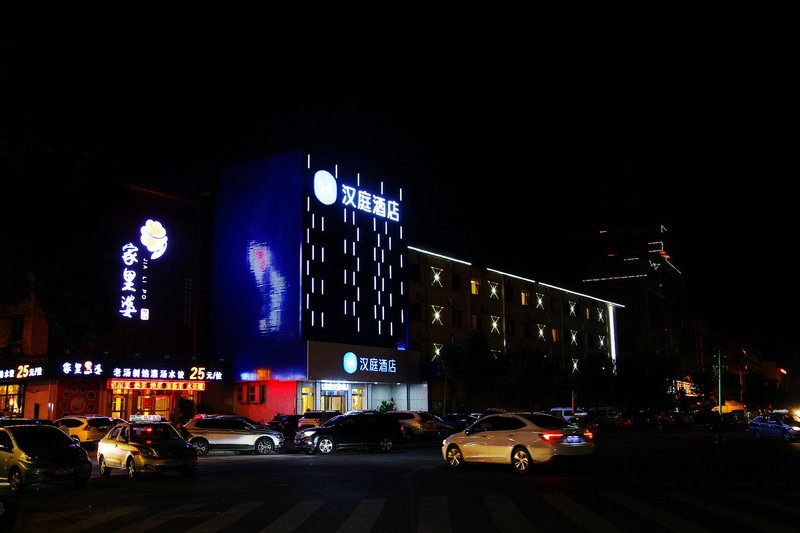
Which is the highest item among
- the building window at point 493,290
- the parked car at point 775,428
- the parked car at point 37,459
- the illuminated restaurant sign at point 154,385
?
the building window at point 493,290

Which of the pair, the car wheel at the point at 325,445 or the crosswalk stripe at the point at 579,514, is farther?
the car wheel at the point at 325,445

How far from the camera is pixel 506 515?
1161 cm

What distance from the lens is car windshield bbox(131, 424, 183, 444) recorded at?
19297 millimetres

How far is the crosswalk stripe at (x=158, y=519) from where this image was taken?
1105 cm

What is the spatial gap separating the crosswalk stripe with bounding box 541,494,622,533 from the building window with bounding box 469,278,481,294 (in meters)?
51.3

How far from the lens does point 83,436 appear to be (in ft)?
102

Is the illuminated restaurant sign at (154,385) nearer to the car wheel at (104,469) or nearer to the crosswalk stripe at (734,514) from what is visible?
the car wheel at (104,469)

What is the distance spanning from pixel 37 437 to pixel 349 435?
1377 centimetres

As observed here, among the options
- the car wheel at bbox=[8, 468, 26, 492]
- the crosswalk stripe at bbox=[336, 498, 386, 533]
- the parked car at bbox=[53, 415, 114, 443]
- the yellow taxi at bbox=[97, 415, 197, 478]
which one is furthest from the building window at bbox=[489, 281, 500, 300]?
the crosswalk stripe at bbox=[336, 498, 386, 533]

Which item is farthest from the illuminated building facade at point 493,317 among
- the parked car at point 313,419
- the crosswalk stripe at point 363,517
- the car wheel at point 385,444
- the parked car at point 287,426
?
the crosswalk stripe at point 363,517

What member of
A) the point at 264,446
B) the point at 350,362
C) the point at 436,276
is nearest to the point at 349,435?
the point at 264,446

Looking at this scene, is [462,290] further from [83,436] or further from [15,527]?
[15,527]

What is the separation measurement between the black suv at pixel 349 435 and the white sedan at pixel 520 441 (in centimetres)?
895

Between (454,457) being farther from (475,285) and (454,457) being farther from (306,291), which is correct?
(475,285)
